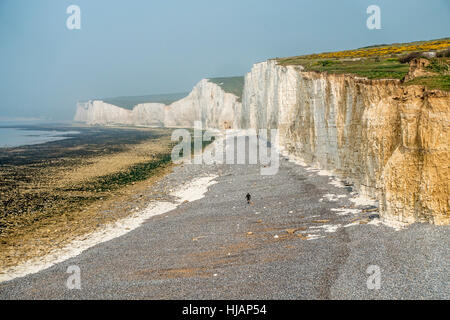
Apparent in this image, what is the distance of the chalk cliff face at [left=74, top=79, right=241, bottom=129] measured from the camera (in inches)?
4016

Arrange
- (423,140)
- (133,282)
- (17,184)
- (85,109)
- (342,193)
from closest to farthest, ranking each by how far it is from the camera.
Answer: (133,282) < (423,140) < (342,193) < (17,184) < (85,109)

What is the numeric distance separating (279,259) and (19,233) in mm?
13925

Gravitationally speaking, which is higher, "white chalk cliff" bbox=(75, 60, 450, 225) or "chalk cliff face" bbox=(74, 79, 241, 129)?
"chalk cliff face" bbox=(74, 79, 241, 129)

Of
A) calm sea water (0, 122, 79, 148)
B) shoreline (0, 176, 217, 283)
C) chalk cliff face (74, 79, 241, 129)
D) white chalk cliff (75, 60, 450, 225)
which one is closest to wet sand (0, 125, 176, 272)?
shoreline (0, 176, 217, 283)

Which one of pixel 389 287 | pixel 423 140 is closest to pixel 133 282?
pixel 389 287

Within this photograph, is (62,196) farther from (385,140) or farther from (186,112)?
(186,112)

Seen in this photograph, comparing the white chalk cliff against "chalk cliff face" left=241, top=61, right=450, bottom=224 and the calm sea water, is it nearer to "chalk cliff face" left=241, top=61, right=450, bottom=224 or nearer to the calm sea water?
"chalk cliff face" left=241, top=61, right=450, bottom=224

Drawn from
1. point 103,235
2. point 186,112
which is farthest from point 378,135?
point 186,112

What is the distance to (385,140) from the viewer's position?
14.9 m

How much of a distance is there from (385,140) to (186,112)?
114 m

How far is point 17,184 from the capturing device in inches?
1168

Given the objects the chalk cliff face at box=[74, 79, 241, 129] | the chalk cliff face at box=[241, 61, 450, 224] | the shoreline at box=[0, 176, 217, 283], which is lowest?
the shoreline at box=[0, 176, 217, 283]

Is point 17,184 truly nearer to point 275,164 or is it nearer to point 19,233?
point 19,233

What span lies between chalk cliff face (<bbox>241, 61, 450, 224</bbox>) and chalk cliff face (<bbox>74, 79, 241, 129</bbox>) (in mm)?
65899
